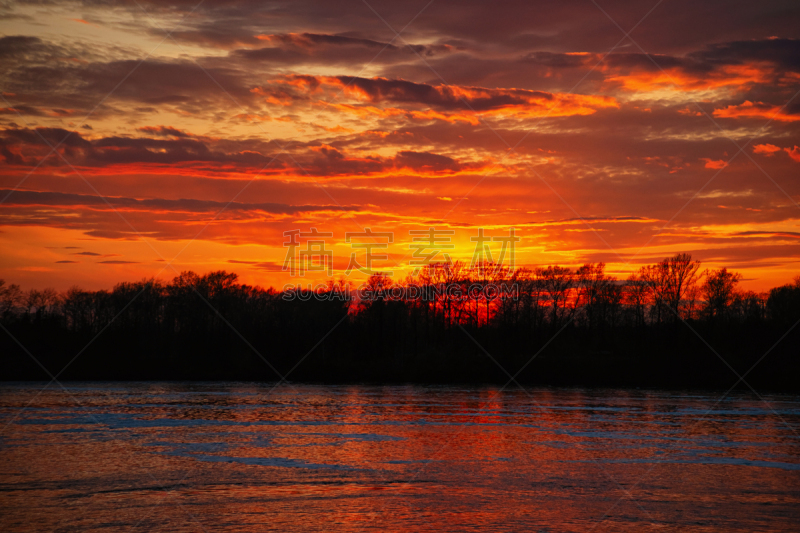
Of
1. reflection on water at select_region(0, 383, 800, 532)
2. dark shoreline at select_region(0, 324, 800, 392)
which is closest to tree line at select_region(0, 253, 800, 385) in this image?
dark shoreline at select_region(0, 324, 800, 392)

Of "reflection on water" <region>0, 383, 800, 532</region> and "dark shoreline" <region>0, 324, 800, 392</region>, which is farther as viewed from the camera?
"dark shoreline" <region>0, 324, 800, 392</region>

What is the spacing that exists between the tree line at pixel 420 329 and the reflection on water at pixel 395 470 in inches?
1423

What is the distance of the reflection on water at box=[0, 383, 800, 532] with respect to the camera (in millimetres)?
12805

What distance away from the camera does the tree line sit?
226 ft

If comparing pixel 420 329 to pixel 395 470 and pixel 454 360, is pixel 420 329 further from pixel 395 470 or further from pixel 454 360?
pixel 395 470

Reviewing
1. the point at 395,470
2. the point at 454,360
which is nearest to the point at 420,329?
the point at 454,360

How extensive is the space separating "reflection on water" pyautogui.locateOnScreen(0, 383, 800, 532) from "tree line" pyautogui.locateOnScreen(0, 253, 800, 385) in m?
36.1

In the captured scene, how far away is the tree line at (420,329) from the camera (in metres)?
68.8

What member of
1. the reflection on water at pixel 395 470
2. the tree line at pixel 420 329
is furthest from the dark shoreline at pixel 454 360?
the reflection on water at pixel 395 470

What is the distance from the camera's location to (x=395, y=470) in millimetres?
17516

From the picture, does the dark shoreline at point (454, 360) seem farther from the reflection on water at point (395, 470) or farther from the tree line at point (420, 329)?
the reflection on water at point (395, 470)

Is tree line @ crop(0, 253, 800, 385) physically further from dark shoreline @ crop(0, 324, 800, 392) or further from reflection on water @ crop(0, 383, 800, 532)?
reflection on water @ crop(0, 383, 800, 532)

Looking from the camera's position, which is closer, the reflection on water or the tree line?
the reflection on water

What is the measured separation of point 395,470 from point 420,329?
2995 inches
